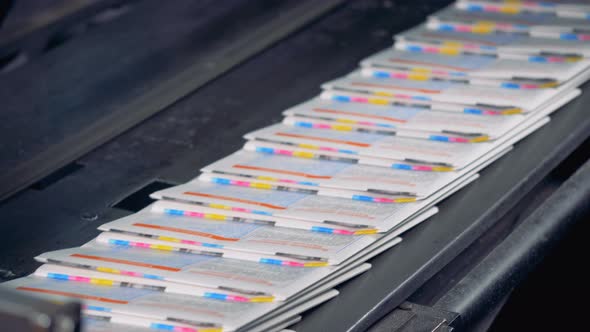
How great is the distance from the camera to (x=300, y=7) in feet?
10.6

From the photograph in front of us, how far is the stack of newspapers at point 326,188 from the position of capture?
5.19 feet

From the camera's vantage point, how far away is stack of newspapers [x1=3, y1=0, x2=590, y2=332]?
A: 62.3 inches

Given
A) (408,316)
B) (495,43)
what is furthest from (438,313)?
(495,43)

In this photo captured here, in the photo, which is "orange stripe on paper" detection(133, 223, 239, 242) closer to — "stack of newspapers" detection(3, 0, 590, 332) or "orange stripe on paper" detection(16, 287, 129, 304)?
"stack of newspapers" detection(3, 0, 590, 332)

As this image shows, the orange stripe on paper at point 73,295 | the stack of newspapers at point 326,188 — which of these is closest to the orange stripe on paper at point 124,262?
the stack of newspapers at point 326,188

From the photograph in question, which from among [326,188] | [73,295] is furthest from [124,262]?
[326,188]

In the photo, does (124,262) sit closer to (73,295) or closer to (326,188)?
(73,295)

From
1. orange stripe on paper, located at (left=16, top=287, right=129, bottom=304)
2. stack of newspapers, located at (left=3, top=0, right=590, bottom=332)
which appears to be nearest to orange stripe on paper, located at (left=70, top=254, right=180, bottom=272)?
stack of newspapers, located at (left=3, top=0, right=590, bottom=332)

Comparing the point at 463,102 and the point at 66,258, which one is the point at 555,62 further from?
the point at 66,258

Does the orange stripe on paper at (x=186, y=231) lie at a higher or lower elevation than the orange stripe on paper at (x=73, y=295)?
higher

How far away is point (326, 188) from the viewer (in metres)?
1.97

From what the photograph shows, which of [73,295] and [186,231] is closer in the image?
[73,295]

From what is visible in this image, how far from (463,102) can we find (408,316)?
0.82 metres

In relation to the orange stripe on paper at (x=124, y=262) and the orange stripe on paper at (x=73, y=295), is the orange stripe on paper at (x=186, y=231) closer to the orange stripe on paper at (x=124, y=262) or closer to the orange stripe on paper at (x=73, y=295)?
the orange stripe on paper at (x=124, y=262)
